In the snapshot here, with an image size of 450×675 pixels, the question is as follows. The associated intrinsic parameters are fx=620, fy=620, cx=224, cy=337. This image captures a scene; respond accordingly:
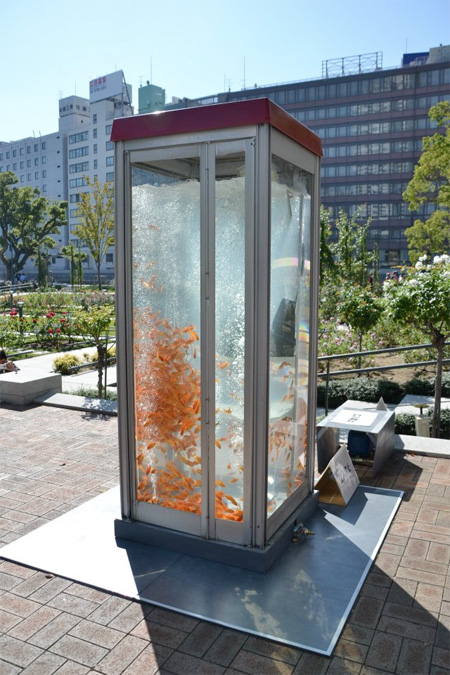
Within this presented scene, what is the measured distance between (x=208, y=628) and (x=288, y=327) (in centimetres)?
220

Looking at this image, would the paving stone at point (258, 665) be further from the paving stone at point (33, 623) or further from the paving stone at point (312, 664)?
the paving stone at point (33, 623)

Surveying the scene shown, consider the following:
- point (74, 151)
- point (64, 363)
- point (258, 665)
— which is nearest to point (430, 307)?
point (258, 665)

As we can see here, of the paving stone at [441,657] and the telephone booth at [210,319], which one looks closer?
the paving stone at [441,657]

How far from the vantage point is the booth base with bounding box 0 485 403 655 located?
151 inches

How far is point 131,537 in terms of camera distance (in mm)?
4871

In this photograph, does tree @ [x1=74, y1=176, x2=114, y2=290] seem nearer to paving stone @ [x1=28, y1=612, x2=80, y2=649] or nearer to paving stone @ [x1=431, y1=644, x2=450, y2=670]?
paving stone @ [x1=28, y1=612, x2=80, y2=649]

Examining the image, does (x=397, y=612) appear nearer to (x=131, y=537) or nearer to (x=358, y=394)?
(x=131, y=537)

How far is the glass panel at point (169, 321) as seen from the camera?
4488 mm

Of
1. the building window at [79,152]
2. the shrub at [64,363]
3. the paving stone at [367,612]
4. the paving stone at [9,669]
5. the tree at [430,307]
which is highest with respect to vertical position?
the building window at [79,152]

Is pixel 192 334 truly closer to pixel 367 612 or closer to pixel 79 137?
pixel 367 612

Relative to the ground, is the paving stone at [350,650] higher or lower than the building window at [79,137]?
lower

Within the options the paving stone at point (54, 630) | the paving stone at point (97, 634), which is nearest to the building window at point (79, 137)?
the paving stone at point (54, 630)

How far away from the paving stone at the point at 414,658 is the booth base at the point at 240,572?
Result: 0.39m

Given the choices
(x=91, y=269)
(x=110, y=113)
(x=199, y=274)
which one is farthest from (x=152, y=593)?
(x=110, y=113)
